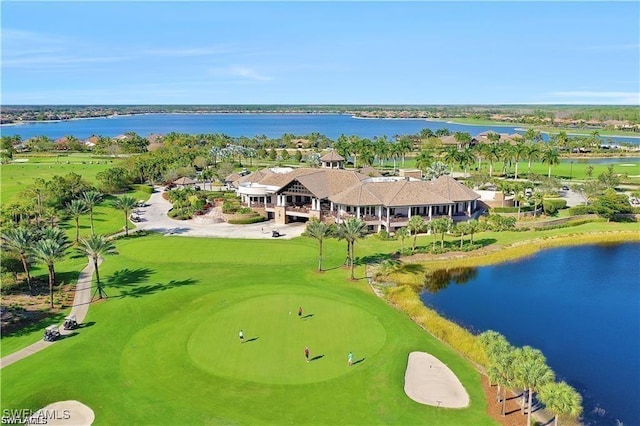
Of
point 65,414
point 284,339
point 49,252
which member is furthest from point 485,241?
point 65,414

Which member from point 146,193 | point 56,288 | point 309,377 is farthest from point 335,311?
point 146,193

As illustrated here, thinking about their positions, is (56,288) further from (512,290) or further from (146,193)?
(146,193)

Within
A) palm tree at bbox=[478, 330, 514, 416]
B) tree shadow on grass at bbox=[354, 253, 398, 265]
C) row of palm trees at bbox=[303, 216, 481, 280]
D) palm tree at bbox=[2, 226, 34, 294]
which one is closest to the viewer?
palm tree at bbox=[478, 330, 514, 416]

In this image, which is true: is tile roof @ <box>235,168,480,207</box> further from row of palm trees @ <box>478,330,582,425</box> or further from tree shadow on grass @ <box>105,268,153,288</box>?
row of palm trees @ <box>478,330,582,425</box>

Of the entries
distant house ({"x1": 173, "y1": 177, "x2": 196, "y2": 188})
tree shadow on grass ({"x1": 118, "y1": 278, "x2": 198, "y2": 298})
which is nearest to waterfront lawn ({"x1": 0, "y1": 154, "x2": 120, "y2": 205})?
distant house ({"x1": 173, "y1": 177, "x2": 196, "y2": 188})

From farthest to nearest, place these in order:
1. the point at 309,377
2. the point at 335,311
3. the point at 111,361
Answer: the point at 335,311
the point at 111,361
the point at 309,377

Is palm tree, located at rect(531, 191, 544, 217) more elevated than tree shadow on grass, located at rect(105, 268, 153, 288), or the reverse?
palm tree, located at rect(531, 191, 544, 217)

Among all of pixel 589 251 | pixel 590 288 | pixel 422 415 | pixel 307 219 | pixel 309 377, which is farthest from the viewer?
pixel 307 219
